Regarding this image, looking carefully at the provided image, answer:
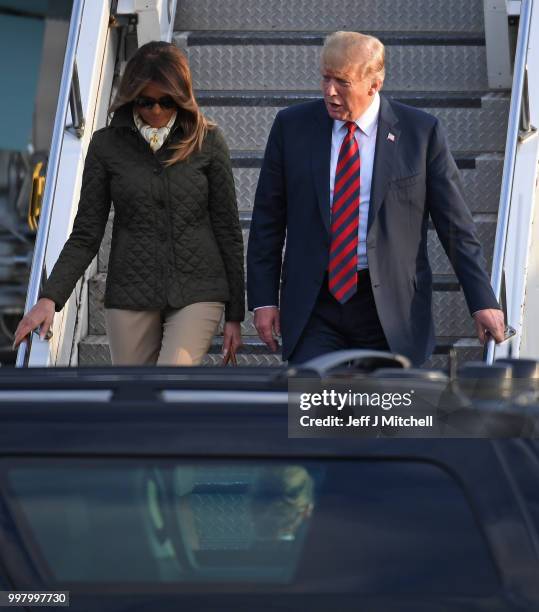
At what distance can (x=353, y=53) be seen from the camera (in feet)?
13.8

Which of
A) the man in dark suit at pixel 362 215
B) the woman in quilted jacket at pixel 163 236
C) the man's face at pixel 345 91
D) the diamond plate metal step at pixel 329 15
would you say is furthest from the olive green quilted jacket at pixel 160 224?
the diamond plate metal step at pixel 329 15

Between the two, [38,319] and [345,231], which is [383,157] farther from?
[38,319]

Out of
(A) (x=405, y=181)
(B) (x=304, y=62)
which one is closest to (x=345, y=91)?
(A) (x=405, y=181)

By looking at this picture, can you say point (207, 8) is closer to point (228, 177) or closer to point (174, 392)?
point (228, 177)

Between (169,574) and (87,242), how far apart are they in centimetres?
265

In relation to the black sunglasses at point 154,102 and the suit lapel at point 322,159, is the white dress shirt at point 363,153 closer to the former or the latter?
the suit lapel at point 322,159

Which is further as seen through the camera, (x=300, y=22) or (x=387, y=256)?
(x=300, y=22)

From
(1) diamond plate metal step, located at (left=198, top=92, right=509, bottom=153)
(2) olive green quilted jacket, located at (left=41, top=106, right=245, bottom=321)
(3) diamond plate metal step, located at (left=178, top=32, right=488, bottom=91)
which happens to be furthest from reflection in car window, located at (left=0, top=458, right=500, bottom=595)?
(3) diamond plate metal step, located at (left=178, top=32, right=488, bottom=91)

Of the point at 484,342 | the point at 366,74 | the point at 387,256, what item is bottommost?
the point at 484,342

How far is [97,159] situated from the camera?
15.2 feet

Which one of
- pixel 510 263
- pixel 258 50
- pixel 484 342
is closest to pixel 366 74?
pixel 484 342

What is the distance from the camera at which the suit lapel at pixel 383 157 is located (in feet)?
14.1

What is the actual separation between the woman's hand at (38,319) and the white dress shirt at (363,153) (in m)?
1.00

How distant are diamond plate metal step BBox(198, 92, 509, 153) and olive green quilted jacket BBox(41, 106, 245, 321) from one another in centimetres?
188
